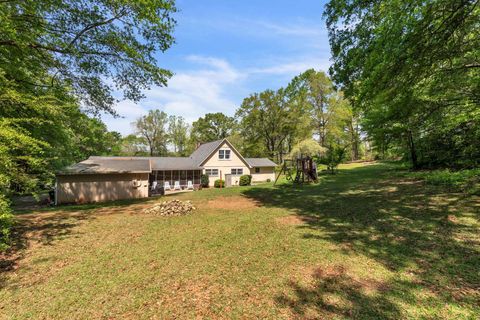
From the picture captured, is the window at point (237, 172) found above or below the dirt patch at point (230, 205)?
above

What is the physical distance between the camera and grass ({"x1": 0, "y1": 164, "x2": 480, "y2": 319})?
4.00m

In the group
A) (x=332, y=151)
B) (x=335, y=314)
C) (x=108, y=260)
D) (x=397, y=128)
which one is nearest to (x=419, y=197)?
(x=397, y=128)

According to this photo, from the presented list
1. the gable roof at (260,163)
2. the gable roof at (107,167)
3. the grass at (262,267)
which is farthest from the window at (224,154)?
the grass at (262,267)

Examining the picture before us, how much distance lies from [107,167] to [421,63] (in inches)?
846

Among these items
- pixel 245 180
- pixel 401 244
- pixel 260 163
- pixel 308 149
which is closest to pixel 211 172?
pixel 245 180

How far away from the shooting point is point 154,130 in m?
48.8

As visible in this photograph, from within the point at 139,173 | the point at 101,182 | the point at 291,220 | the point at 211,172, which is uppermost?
the point at 139,173

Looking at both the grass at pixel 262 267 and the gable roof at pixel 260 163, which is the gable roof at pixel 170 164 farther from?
the grass at pixel 262 267

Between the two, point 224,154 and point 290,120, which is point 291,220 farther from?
point 290,120

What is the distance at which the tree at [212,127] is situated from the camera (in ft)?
174

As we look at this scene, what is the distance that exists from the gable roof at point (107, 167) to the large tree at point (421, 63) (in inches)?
683

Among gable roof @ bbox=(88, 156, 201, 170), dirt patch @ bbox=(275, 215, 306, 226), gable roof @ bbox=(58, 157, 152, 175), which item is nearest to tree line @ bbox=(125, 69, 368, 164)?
gable roof @ bbox=(88, 156, 201, 170)

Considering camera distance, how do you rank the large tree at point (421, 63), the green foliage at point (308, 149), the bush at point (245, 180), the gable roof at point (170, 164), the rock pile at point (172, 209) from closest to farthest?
the large tree at point (421, 63)
the rock pile at point (172, 209)
the gable roof at point (170, 164)
the bush at point (245, 180)
the green foliage at point (308, 149)

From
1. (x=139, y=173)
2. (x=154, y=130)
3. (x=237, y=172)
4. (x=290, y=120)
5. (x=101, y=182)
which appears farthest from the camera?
(x=154, y=130)
